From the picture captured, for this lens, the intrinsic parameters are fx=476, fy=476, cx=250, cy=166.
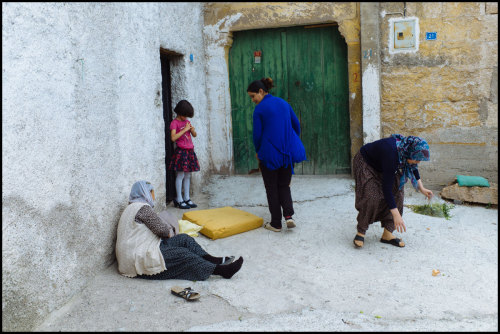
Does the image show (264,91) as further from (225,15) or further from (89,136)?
(225,15)

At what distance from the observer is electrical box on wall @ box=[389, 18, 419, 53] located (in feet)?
19.7

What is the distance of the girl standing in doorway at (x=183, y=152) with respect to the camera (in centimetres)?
547

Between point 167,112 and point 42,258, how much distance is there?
3297 millimetres

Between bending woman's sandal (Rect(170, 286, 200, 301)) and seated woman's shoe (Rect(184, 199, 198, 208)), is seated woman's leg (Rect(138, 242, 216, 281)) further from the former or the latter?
seated woman's shoe (Rect(184, 199, 198, 208))

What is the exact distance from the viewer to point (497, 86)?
5801 mm

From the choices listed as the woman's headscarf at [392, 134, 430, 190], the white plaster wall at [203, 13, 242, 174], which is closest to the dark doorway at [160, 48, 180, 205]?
the white plaster wall at [203, 13, 242, 174]

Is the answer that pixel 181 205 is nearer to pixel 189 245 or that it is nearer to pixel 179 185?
pixel 179 185

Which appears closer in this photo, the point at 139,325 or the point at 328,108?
the point at 139,325

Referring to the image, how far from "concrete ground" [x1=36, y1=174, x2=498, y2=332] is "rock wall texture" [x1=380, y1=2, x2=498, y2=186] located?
4.06ft

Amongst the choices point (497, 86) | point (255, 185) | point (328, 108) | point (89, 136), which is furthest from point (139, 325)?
point (497, 86)

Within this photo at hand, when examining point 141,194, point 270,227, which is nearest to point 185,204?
point 270,227

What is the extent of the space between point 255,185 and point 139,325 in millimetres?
3697

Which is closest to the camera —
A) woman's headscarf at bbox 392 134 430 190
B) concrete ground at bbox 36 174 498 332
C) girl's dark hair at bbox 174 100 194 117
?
concrete ground at bbox 36 174 498 332

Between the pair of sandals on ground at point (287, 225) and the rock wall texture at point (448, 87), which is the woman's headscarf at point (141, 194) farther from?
the rock wall texture at point (448, 87)
